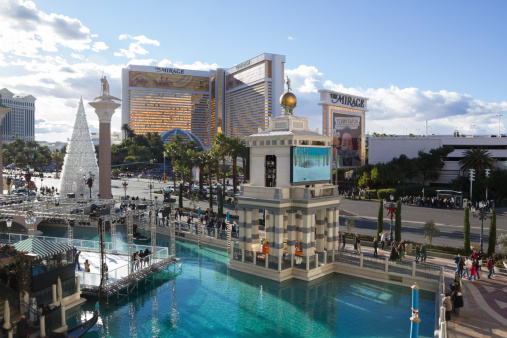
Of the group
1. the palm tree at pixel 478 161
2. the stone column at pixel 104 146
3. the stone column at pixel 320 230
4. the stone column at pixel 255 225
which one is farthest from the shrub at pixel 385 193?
the stone column at pixel 104 146

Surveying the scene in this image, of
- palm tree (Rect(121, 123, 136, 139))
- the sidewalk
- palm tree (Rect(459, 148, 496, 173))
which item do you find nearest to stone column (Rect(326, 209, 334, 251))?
the sidewalk

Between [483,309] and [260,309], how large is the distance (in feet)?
34.1

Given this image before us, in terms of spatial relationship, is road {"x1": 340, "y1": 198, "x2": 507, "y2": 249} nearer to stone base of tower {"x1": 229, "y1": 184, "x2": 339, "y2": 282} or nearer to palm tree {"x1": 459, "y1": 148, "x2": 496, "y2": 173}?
palm tree {"x1": 459, "y1": 148, "x2": 496, "y2": 173}

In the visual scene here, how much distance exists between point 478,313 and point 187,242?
23.5m

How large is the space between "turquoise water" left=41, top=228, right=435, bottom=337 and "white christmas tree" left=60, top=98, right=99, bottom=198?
78.0 feet

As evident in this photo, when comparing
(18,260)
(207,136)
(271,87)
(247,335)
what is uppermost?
(271,87)

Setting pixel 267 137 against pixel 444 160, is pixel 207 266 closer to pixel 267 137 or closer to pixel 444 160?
pixel 267 137

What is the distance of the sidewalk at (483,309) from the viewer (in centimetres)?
1551

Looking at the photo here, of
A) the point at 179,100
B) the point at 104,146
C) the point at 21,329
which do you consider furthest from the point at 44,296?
the point at 179,100

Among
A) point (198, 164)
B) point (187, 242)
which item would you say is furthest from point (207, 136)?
point (187, 242)

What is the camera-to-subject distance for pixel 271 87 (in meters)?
132

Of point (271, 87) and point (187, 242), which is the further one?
point (271, 87)

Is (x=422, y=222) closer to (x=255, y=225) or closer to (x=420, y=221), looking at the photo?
(x=420, y=221)

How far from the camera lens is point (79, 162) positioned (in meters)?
43.4
